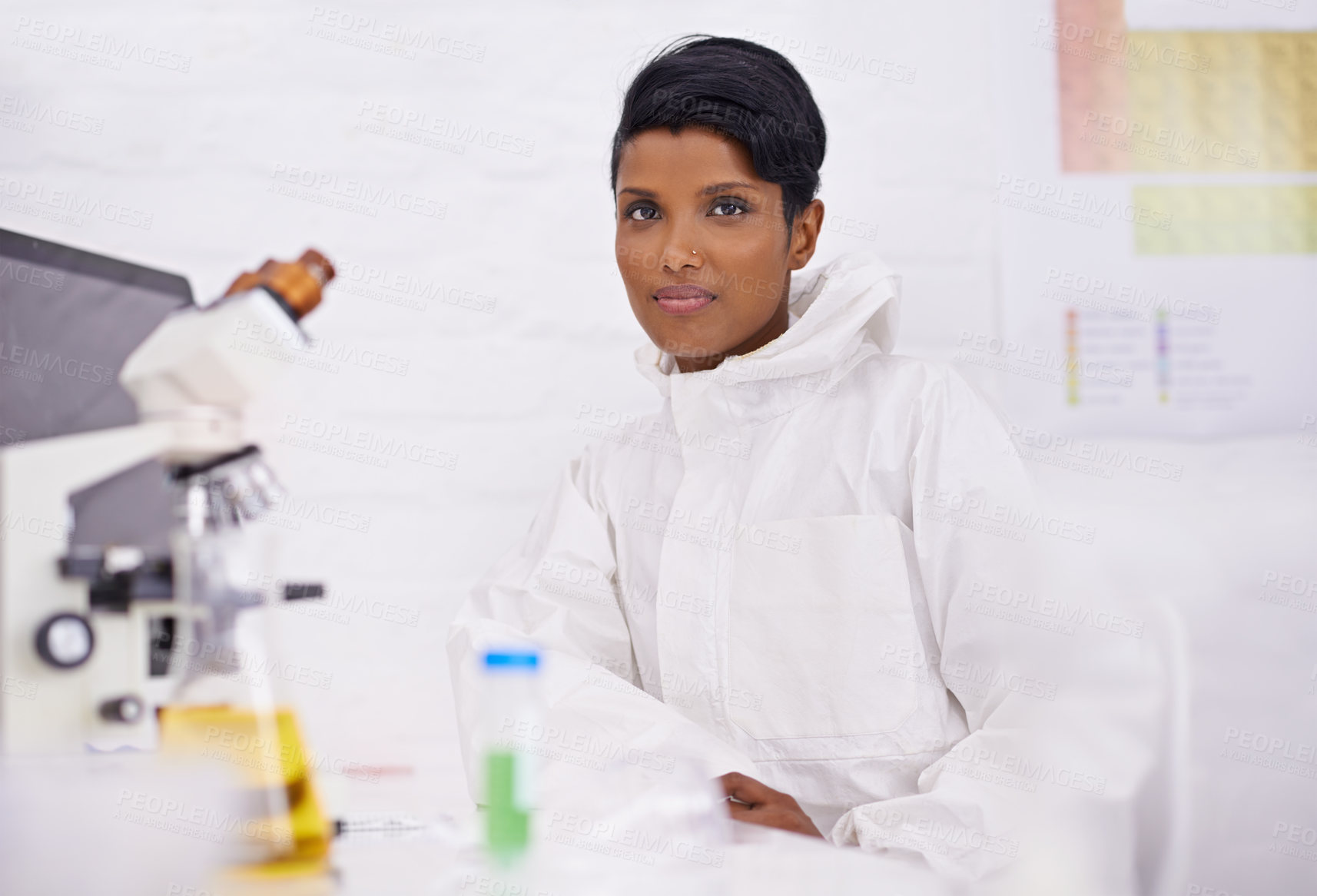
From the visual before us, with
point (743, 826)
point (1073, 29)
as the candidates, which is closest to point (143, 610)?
point (743, 826)

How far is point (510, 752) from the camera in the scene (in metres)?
0.55

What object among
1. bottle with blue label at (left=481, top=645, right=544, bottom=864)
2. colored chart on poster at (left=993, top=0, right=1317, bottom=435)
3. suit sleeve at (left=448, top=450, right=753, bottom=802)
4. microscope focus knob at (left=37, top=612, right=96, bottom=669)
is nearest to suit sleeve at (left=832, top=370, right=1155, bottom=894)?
suit sleeve at (left=448, top=450, right=753, bottom=802)

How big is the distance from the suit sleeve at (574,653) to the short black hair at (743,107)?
372 millimetres

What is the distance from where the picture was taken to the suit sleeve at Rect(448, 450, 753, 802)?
0.90 meters

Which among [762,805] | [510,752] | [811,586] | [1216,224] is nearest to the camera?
[510,752]

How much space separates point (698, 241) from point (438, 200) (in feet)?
1.59

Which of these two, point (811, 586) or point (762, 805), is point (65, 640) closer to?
point (762, 805)

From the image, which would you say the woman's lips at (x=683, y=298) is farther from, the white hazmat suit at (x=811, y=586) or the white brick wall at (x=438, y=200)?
the white brick wall at (x=438, y=200)

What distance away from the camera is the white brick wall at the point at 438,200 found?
143 cm

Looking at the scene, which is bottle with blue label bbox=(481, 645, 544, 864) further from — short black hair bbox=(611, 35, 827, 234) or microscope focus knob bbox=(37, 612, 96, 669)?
short black hair bbox=(611, 35, 827, 234)

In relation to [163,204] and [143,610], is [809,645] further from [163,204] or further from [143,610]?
[163,204]

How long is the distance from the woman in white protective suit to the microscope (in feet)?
1.28

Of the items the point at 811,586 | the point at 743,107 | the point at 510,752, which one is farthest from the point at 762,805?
the point at 743,107

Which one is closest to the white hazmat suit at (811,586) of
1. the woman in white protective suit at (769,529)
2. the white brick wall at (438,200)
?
the woman in white protective suit at (769,529)
